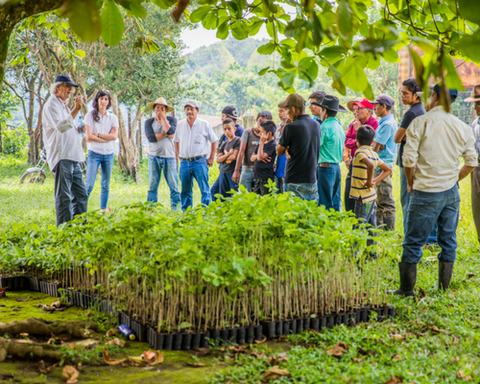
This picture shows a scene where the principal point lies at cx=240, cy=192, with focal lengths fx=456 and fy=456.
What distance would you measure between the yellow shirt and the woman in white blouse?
4.43 meters

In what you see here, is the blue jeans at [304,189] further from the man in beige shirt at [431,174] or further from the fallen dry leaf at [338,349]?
the fallen dry leaf at [338,349]

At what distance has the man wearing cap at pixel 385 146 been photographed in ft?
20.9

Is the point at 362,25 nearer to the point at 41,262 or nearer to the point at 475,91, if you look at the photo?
the point at 475,91

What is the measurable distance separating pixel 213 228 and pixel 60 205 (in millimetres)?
3546

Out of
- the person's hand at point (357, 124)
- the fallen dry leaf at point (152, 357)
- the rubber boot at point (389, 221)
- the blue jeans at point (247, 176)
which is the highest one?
the person's hand at point (357, 124)

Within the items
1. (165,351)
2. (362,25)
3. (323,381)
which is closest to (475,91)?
(362,25)

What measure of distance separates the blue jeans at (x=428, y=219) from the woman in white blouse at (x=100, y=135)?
544cm

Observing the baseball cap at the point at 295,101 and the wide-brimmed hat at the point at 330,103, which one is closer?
the baseball cap at the point at 295,101

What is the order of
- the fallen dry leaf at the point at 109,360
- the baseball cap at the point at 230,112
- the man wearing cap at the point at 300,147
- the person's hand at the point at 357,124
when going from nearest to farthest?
the fallen dry leaf at the point at 109,360 < the man wearing cap at the point at 300,147 < the person's hand at the point at 357,124 < the baseball cap at the point at 230,112

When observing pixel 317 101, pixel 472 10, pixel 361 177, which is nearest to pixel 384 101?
pixel 317 101

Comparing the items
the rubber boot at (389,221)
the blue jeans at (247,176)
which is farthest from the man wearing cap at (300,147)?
the blue jeans at (247,176)

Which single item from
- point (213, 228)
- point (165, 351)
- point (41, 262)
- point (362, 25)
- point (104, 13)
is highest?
point (362, 25)

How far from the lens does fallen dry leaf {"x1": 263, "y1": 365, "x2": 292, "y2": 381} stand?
2.72 metres

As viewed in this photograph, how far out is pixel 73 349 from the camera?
300 cm
